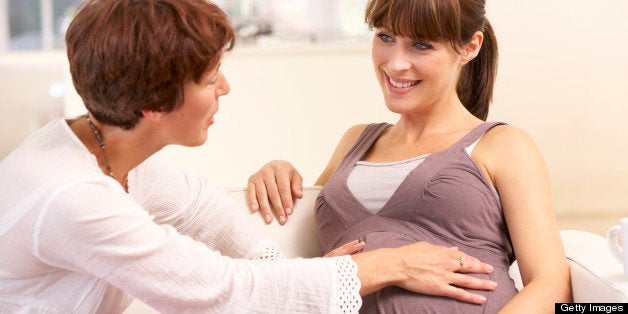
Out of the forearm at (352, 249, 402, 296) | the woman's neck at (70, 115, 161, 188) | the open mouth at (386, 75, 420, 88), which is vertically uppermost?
the open mouth at (386, 75, 420, 88)

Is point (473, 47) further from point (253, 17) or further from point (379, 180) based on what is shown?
point (253, 17)

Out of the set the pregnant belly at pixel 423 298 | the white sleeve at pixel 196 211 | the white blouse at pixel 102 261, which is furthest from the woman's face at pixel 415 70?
the white blouse at pixel 102 261

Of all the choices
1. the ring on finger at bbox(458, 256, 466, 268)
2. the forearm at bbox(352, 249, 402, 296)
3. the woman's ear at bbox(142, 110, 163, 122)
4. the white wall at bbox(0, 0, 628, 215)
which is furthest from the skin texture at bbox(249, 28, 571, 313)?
the white wall at bbox(0, 0, 628, 215)

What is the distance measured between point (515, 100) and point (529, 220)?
1599 mm

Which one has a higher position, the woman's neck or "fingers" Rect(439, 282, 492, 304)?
the woman's neck

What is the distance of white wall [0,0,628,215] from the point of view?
3.40m

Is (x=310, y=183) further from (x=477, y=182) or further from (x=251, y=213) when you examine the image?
(x=477, y=182)

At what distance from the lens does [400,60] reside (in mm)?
2133

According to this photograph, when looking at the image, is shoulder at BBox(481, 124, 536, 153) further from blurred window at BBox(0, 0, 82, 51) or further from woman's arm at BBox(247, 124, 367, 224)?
blurred window at BBox(0, 0, 82, 51)

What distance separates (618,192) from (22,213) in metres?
2.53

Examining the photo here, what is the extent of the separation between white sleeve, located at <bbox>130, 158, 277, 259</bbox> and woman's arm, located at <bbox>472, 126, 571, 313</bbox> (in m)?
0.54

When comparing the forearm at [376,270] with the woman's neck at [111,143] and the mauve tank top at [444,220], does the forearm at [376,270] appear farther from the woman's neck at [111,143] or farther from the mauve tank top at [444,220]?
the woman's neck at [111,143]

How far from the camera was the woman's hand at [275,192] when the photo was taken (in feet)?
7.66

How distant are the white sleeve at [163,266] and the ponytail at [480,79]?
30.8 inches
